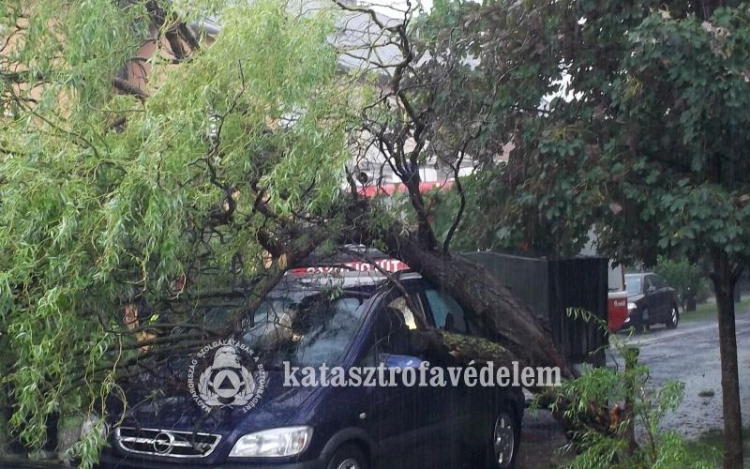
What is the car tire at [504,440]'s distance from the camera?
789cm

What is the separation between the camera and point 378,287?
7160 mm

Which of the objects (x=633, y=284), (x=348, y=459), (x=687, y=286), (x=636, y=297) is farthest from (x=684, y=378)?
(x=687, y=286)

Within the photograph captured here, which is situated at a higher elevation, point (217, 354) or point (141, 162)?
point (141, 162)

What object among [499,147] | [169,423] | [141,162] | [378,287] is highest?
[499,147]

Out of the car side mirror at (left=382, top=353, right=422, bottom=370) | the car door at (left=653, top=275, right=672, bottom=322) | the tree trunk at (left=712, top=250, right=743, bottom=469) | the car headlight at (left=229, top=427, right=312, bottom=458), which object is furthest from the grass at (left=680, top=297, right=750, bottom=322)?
the car headlight at (left=229, top=427, right=312, bottom=458)

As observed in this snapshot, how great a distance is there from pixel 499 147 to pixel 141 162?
4.38 meters

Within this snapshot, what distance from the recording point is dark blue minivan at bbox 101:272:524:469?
243 inches

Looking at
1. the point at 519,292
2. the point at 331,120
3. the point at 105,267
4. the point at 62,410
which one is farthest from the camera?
the point at 519,292

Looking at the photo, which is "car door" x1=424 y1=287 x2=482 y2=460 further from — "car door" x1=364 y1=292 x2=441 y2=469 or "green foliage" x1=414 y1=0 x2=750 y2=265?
"green foliage" x1=414 y1=0 x2=750 y2=265

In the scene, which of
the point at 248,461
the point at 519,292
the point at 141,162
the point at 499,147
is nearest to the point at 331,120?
the point at 141,162

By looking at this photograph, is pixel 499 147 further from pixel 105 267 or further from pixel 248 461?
pixel 105 267

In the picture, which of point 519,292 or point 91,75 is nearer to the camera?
point 91,75
